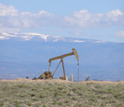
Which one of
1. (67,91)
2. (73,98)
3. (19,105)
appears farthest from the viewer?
(67,91)

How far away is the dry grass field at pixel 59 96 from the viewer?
53.3 ft

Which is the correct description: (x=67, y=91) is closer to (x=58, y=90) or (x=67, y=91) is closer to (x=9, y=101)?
(x=58, y=90)

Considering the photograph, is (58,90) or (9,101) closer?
(9,101)

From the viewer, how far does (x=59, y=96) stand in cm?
1752

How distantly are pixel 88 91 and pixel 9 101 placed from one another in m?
5.18

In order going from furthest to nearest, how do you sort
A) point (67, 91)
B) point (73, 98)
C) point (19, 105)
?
point (67, 91) → point (73, 98) → point (19, 105)

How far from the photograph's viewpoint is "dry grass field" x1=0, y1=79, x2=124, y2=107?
1625 centimetres

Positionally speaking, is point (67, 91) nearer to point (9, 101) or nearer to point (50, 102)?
point (50, 102)

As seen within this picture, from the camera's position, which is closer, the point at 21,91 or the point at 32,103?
the point at 32,103

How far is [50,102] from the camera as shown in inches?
651

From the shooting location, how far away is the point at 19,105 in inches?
621

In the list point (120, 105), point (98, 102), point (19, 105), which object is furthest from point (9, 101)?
point (120, 105)

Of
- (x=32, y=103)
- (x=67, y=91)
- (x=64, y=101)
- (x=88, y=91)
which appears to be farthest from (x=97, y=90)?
(x=32, y=103)

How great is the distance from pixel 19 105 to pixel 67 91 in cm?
381
